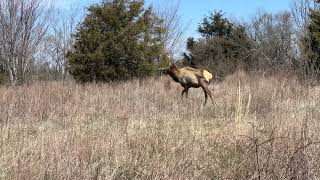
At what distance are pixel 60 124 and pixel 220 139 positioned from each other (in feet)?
9.21

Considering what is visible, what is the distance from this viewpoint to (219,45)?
1330 inches

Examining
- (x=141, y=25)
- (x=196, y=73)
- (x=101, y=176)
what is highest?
(x=141, y=25)

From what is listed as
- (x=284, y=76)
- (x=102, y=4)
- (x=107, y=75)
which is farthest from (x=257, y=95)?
(x=102, y=4)

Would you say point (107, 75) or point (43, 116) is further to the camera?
point (107, 75)

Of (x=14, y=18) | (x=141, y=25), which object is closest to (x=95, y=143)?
(x=141, y=25)

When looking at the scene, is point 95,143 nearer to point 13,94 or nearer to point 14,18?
point 13,94

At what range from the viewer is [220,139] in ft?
18.9

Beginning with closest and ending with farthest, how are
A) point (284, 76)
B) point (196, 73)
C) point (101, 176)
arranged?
point (101, 176), point (196, 73), point (284, 76)

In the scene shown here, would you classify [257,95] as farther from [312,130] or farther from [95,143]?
[95,143]

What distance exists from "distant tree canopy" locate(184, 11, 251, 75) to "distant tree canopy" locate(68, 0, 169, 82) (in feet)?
36.2

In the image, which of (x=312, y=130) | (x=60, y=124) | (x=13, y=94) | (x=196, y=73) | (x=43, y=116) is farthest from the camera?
(x=196, y=73)

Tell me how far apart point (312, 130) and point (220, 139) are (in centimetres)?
109

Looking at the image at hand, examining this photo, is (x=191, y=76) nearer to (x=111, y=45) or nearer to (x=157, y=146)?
(x=157, y=146)

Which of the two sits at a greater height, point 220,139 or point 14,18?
point 14,18
